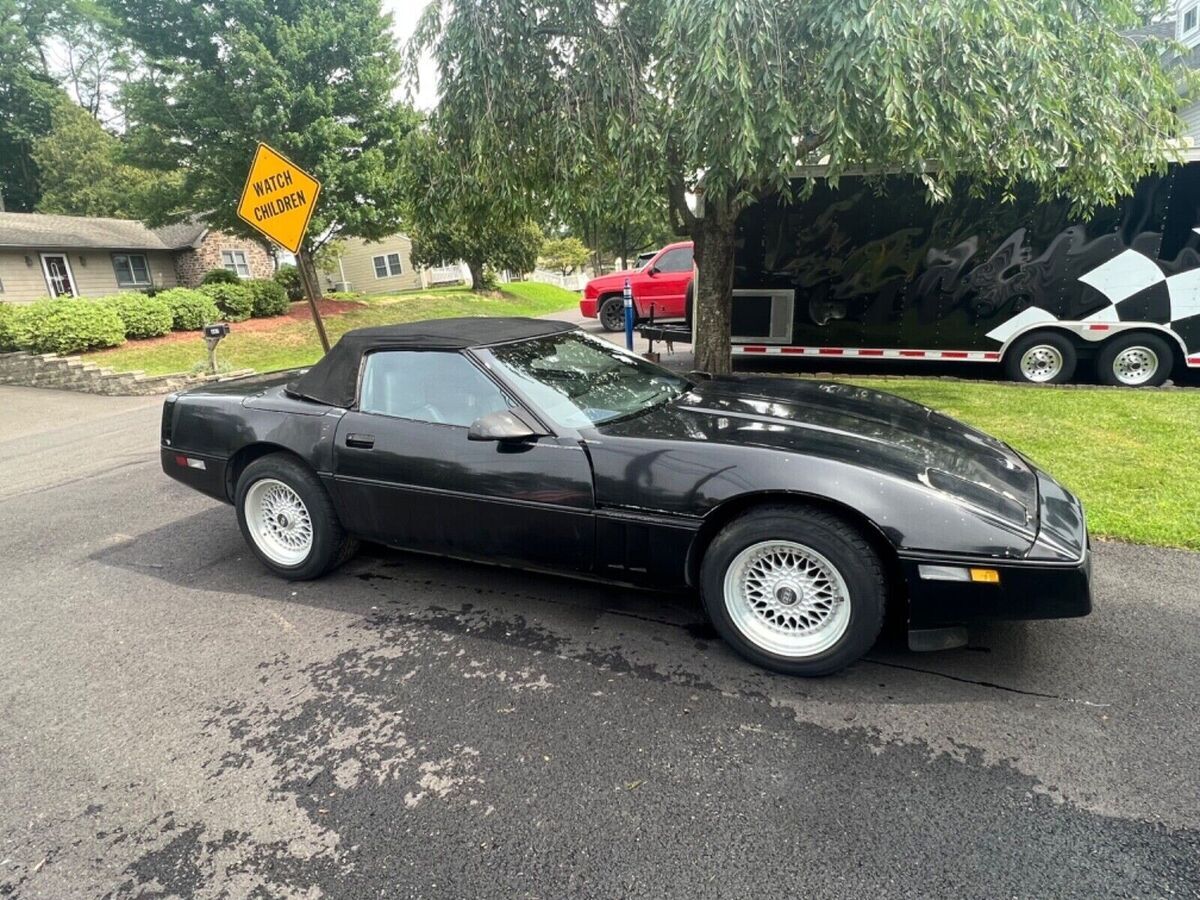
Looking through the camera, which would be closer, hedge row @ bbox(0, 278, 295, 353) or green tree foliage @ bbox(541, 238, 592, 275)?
hedge row @ bbox(0, 278, 295, 353)

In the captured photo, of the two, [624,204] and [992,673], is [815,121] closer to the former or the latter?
[624,204]

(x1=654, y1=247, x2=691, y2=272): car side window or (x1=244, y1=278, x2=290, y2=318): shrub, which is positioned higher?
(x1=654, y1=247, x2=691, y2=272): car side window

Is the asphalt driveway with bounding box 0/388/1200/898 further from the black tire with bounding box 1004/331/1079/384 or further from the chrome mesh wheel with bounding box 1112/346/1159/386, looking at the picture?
the chrome mesh wheel with bounding box 1112/346/1159/386

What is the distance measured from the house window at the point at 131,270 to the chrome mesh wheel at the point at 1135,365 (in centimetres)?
2951

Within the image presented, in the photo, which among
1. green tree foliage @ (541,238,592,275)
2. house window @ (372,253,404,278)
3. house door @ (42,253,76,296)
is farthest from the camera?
green tree foliage @ (541,238,592,275)

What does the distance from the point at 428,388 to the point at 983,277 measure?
7.37 metres

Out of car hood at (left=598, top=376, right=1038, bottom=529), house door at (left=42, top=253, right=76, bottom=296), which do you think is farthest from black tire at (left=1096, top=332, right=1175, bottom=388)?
house door at (left=42, top=253, right=76, bottom=296)

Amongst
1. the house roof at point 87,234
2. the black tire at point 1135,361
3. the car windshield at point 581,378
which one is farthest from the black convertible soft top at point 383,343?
the house roof at point 87,234

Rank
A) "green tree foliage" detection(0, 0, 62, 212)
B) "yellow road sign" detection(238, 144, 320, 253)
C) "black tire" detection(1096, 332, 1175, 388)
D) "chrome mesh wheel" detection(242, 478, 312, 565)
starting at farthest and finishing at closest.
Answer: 1. "green tree foliage" detection(0, 0, 62, 212)
2. "black tire" detection(1096, 332, 1175, 388)
3. "yellow road sign" detection(238, 144, 320, 253)
4. "chrome mesh wheel" detection(242, 478, 312, 565)

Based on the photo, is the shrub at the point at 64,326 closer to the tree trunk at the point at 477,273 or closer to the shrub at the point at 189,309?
the shrub at the point at 189,309

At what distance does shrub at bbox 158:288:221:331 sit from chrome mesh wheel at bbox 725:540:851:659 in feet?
55.4

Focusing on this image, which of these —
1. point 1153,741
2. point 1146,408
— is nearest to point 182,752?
point 1153,741

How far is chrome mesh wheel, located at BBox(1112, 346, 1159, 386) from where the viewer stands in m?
7.69

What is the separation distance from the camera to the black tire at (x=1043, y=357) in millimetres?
7973
